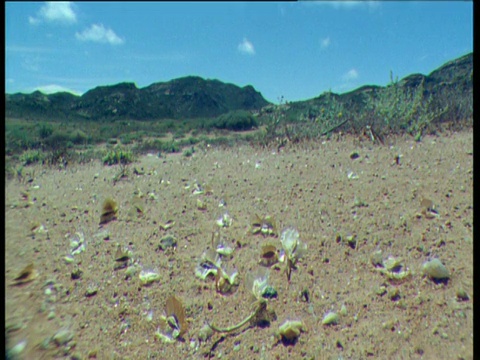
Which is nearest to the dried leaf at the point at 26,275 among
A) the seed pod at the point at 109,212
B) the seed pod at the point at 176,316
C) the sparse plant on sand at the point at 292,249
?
the seed pod at the point at 109,212

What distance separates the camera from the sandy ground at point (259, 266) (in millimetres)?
1067

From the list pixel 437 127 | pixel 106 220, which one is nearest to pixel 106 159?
pixel 106 220

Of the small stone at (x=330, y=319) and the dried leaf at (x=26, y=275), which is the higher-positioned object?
the dried leaf at (x=26, y=275)

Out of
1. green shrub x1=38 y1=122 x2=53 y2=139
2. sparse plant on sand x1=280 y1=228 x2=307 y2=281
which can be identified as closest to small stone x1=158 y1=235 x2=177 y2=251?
sparse plant on sand x1=280 y1=228 x2=307 y2=281

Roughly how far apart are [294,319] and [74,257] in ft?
4.02

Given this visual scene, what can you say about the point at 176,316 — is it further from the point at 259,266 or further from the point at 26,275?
the point at 26,275

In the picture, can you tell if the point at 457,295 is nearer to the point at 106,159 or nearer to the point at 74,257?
the point at 74,257

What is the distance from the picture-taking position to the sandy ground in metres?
1.07

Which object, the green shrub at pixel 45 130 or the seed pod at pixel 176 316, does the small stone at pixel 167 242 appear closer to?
the seed pod at pixel 176 316

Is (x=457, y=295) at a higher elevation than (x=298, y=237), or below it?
below

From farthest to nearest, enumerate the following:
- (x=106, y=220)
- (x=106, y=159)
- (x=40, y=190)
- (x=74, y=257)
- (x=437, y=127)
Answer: (x=437, y=127), (x=106, y=159), (x=40, y=190), (x=106, y=220), (x=74, y=257)

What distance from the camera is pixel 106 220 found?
6.94 ft

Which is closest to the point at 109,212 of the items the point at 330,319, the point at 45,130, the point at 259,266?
the point at 259,266

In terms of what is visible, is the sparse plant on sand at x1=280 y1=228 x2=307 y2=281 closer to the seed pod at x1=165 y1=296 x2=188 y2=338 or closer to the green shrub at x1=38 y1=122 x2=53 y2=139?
the seed pod at x1=165 y1=296 x2=188 y2=338
